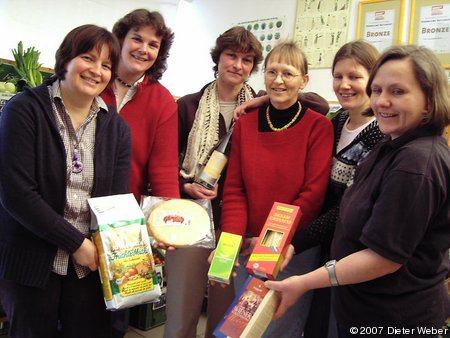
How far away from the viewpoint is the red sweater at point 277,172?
1435 mm

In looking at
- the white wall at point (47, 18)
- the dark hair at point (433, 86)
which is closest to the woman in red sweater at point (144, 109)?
the dark hair at point (433, 86)

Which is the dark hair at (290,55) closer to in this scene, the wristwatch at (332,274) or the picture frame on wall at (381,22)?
the wristwatch at (332,274)

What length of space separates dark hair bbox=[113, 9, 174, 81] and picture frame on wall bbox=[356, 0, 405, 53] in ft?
5.26

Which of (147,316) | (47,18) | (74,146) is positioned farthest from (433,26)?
(47,18)

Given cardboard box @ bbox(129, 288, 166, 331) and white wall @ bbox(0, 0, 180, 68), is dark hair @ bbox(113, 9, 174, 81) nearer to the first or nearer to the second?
white wall @ bbox(0, 0, 180, 68)

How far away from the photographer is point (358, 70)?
4.61ft

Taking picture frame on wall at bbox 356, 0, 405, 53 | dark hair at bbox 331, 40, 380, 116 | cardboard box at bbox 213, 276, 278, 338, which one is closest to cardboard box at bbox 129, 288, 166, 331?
cardboard box at bbox 213, 276, 278, 338

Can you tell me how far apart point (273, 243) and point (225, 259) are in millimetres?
171

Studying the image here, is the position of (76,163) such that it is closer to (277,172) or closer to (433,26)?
(277,172)

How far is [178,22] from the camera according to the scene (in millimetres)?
3805

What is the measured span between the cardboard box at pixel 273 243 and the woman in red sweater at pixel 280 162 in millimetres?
186

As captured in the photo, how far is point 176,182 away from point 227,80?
0.54m

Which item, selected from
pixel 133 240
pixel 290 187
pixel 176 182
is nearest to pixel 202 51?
pixel 176 182

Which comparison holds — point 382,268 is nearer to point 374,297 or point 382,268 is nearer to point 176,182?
point 374,297
